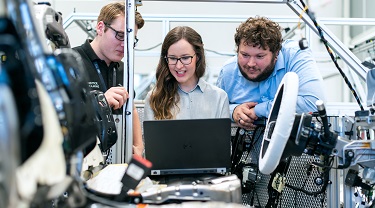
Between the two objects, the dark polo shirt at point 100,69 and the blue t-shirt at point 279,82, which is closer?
the blue t-shirt at point 279,82

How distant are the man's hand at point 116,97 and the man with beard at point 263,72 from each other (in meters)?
0.65

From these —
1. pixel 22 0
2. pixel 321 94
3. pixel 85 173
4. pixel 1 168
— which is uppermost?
pixel 22 0

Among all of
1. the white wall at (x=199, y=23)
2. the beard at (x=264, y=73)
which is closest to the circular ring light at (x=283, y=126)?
the beard at (x=264, y=73)

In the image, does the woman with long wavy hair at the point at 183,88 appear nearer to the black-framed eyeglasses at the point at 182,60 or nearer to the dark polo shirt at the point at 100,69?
the black-framed eyeglasses at the point at 182,60

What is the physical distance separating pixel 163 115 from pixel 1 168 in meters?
1.67

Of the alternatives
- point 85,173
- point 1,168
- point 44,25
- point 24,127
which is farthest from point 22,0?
point 85,173

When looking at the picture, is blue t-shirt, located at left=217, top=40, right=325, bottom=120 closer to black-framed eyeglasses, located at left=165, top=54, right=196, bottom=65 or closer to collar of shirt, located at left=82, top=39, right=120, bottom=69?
black-framed eyeglasses, located at left=165, top=54, right=196, bottom=65

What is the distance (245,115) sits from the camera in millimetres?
2312

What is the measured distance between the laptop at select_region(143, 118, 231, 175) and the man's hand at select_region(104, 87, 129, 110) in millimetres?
205

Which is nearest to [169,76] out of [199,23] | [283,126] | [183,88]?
[183,88]

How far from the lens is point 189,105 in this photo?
253 cm

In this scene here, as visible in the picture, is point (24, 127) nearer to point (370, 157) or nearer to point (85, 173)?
point (85, 173)

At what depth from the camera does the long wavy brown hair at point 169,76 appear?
8.12 ft

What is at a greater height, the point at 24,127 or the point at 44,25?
the point at 44,25
